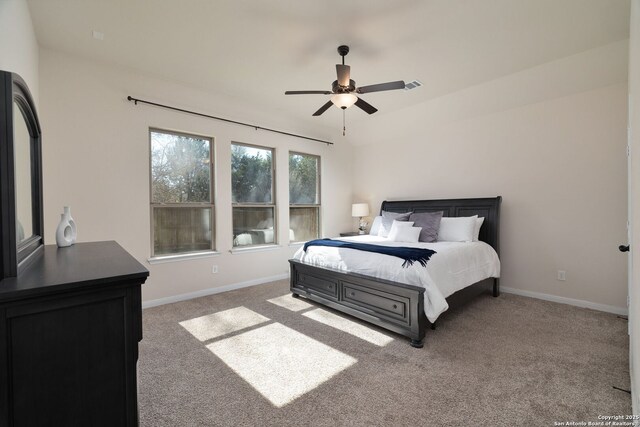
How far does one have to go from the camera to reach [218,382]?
2.08 metres

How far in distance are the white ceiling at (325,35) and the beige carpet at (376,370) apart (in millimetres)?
2798

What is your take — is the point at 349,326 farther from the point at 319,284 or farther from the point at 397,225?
the point at 397,225

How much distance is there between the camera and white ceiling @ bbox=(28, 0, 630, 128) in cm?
239

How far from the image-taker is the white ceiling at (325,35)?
2.39m

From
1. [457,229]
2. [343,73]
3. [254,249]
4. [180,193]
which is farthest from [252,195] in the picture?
[457,229]

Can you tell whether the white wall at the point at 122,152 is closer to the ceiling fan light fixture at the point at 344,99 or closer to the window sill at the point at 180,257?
the window sill at the point at 180,257

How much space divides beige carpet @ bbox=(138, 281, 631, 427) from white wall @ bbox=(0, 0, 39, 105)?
223cm

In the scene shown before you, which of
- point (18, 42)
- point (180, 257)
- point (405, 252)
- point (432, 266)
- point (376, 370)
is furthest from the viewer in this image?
point (180, 257)

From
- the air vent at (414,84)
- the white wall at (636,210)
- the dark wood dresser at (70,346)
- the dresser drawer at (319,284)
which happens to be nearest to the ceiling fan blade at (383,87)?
the air vent at (414,84)

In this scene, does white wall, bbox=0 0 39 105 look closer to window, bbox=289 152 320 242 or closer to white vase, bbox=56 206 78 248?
white vase, bbox=56 206 78 248

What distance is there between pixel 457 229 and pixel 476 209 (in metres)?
0.53

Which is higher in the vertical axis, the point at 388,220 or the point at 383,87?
the point at 383,87

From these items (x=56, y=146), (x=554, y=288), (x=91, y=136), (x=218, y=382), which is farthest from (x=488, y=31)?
(x=56, y=146)

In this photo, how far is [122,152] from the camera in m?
3.43
